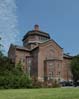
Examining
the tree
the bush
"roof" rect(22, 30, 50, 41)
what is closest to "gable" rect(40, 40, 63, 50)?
"roof" rect(22, 30, 50, 41)

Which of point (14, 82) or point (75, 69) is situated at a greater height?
point (75, 69)

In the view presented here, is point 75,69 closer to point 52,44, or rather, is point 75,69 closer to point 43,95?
point 52,44

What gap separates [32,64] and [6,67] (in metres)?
21.0

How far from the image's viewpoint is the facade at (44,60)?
8294 cm

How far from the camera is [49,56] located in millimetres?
86875

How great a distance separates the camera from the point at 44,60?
84938 millimetres

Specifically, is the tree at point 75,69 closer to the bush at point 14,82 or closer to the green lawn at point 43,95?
the bush at point 14,82

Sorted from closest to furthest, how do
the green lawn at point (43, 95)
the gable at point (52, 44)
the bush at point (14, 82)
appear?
the green lawn at point (43, 95), the bush at point (14, 82), the gable at point (52, 44)

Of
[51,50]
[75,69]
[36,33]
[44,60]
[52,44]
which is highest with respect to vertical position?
[36,33]

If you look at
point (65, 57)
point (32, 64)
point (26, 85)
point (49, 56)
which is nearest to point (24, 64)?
point (32, 64)

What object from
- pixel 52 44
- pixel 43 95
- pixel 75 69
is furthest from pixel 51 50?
pixel 43 95

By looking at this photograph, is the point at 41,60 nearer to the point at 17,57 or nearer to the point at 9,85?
the point at 17,57

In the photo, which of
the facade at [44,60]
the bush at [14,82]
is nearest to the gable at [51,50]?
the facade at [44,60]

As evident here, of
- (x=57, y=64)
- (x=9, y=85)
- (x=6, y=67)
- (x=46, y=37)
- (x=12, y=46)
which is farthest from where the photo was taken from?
(x=46, y=37)
